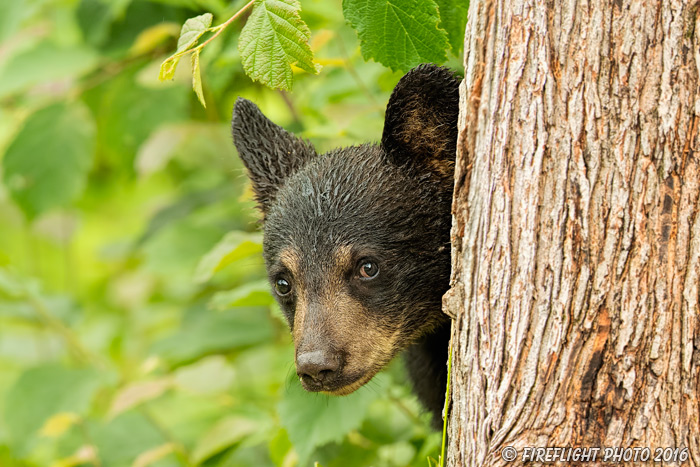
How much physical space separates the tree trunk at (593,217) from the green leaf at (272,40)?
0.65m

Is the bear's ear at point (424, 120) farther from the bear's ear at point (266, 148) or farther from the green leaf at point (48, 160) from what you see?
the green leaf at point (48, 160)

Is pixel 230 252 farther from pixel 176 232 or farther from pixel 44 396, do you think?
pixel 44 396

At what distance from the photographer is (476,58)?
2252mm

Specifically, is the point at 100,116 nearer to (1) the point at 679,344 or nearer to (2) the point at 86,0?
(2) the point at 86,0

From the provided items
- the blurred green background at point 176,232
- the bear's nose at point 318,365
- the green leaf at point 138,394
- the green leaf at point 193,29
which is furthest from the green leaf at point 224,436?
the green leaf at point 193,29

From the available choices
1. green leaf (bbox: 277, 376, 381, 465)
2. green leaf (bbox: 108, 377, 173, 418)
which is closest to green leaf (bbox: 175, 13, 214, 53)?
green leaf (bbox: 277, 376, 381, 465)

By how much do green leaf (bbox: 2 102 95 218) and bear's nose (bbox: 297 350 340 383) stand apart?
303 cm

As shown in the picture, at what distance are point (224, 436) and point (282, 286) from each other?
1592 mm

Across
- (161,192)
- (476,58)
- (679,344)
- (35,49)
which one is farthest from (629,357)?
(161,192)

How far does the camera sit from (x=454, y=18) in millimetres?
3059

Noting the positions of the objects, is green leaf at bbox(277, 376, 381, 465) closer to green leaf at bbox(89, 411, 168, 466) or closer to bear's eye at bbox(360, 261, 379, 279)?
bear's eye at bbox(360, 261, 379, 279)

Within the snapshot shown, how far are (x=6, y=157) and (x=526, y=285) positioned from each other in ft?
13.2

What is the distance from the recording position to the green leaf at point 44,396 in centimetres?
489

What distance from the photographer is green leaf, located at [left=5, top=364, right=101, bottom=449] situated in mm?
4895
